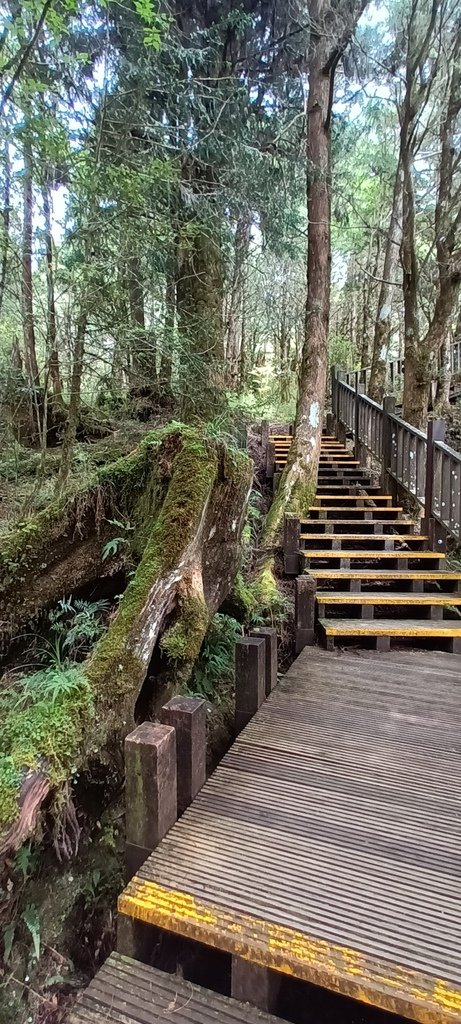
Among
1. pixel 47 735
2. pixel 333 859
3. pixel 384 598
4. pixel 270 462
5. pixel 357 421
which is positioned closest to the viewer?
pixel 333 859

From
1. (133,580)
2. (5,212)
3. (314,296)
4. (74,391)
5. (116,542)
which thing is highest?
(314,296)

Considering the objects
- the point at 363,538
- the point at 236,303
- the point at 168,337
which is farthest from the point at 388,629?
the point at 236,303

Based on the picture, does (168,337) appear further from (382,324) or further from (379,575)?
(382,324)

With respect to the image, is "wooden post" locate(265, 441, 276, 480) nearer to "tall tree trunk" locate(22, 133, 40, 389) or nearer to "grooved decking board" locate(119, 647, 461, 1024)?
"tall tree trunk" locate(22, 133, 40, 389)

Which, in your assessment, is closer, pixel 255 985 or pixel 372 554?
pixel 255 985

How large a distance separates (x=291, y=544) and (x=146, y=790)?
327 centimetres

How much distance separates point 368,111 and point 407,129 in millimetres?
1883

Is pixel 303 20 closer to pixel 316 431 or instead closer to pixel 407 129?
pixel 407 129

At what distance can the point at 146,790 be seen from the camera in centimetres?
194

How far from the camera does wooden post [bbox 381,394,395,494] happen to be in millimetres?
6906

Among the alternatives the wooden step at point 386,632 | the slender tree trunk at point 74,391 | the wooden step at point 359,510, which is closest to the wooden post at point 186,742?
the wooden step at point 386,632

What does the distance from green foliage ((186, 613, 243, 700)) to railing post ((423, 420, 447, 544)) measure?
2628 millimetres

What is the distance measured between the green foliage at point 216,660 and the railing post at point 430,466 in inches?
103

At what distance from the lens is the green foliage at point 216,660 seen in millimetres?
3693
